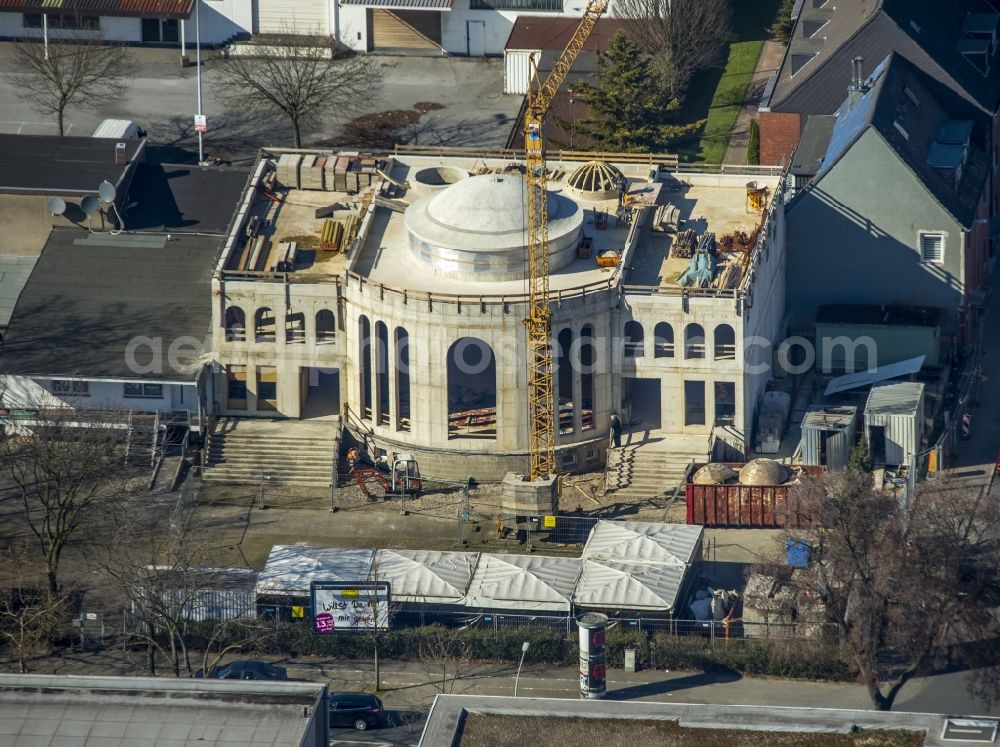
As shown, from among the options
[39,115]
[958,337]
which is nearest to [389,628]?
[958,337]

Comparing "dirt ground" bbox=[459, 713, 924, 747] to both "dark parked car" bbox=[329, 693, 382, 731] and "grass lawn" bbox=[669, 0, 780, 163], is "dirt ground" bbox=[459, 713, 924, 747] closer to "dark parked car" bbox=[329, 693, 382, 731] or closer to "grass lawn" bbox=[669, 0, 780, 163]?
"dark parked car" bbox=[329, 693, 382, 731]

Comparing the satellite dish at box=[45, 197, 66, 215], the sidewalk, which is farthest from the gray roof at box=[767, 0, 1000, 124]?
the satellite dish at box=[45, 197, 66, 215]

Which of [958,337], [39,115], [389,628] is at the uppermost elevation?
[39,115]

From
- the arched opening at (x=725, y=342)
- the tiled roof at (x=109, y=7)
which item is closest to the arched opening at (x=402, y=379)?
the arched opening at (x=725, y=342)

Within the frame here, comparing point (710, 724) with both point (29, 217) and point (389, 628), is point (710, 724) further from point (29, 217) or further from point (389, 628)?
point (29, 217)

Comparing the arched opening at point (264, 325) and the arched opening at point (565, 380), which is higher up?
the arched opening at point (264, 325)

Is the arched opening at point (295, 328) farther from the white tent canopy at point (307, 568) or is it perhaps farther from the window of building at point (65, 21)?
the window of building at point (65, 21)

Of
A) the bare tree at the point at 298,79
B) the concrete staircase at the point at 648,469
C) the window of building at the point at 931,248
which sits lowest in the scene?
the concrete staircase at the point at 648,469
